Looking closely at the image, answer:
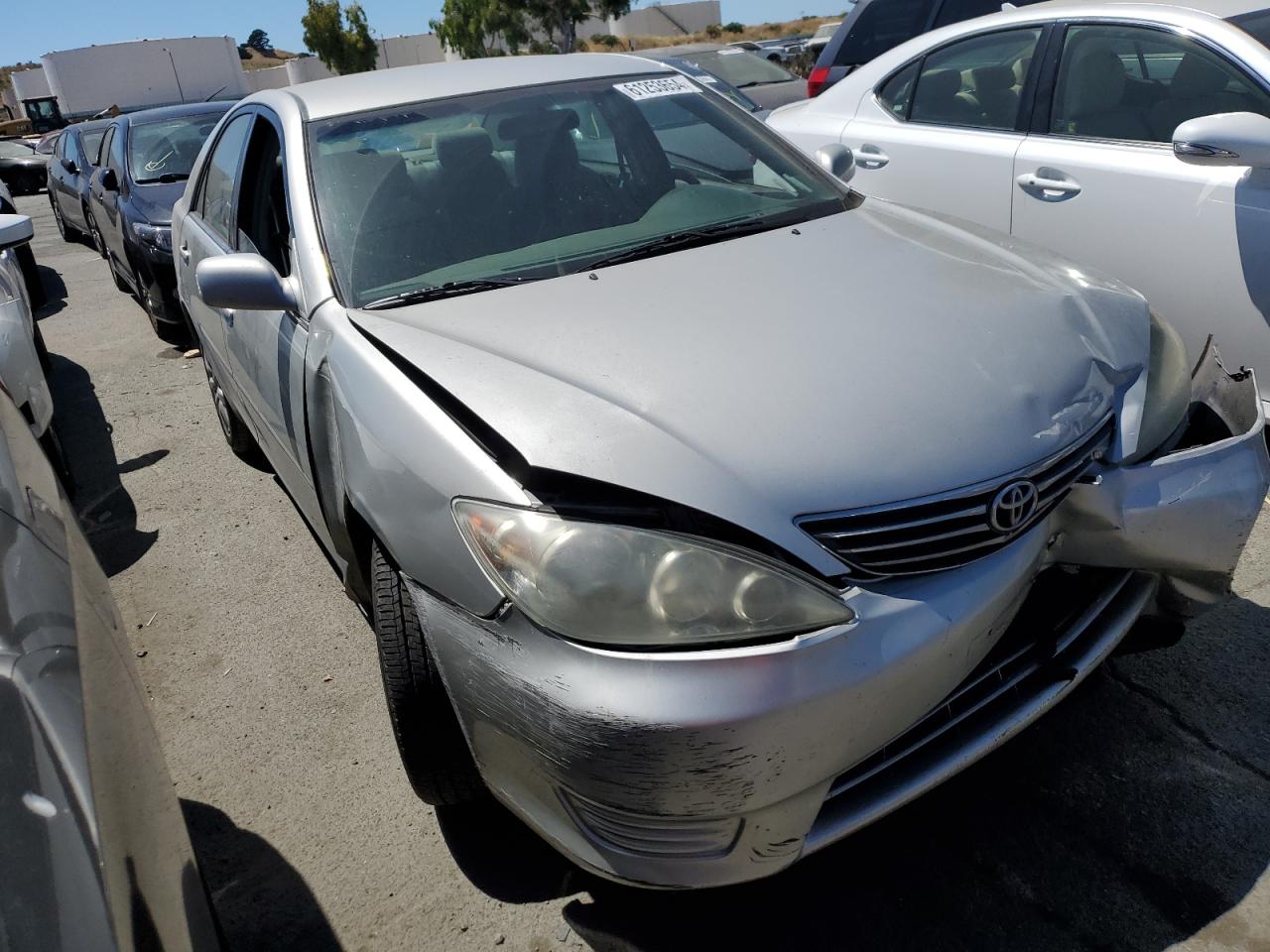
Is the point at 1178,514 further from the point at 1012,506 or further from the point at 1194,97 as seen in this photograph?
the point at 1194,97

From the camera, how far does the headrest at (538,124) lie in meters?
3.01

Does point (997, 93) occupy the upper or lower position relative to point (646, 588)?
upper

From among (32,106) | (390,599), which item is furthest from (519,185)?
(32,106)

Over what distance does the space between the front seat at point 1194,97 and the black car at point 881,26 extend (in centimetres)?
362

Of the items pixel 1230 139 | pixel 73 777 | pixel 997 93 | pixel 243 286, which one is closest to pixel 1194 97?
pixel 1230 139

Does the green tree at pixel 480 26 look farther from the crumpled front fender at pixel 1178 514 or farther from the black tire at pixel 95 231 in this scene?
the crumpled front fender at pixel 1178 514

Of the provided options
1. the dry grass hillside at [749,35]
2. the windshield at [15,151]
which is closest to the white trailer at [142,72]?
the dry grass hillside at [749,35]

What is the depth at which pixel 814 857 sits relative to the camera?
221 cm

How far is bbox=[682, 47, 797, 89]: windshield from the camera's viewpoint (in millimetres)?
11133

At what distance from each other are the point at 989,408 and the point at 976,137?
2694mm

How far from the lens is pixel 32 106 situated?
41281mm

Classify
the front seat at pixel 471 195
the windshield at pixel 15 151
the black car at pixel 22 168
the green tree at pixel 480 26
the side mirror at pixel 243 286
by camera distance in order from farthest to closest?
the green tree at pixel 480 26, the windshield at pixel 15 151, the black car at pixel 22 168, the front seat at pixel 471 195, the side mirror at pixel 243 286

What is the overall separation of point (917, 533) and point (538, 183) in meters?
1.65

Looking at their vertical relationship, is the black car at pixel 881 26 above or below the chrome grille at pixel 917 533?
above
